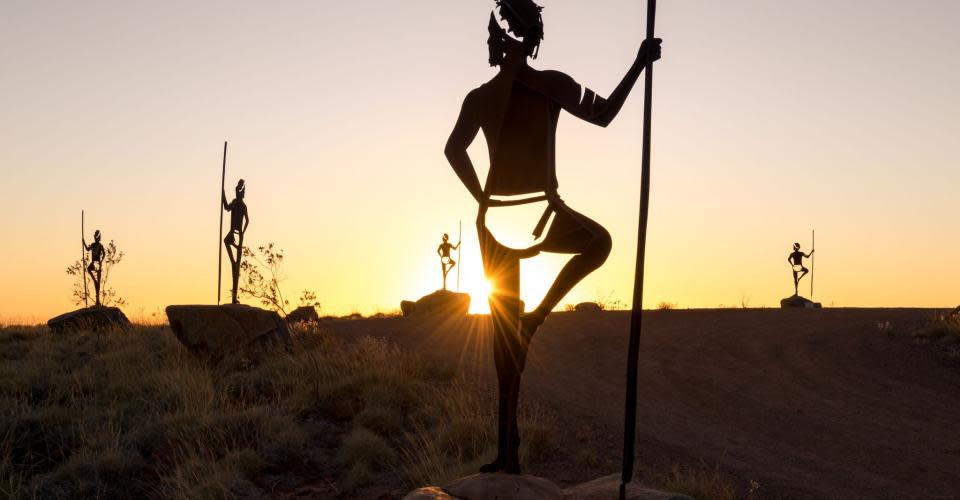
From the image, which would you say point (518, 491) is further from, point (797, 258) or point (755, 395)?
point (797, 258)

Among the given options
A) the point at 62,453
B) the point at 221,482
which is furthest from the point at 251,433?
the point at 62,453

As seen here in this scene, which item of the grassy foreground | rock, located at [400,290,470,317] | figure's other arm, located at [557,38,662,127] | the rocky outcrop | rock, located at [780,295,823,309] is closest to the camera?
the rocky outcrop

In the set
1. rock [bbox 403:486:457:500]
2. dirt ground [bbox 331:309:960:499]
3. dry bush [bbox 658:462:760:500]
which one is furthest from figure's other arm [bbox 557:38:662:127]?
dirt ground [bbox 331:309:960:499]

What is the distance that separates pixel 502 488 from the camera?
5816 mm

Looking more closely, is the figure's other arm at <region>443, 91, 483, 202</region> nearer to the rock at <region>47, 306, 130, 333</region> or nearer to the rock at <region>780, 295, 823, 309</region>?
the rock at <region>47, 306, 130, 333</region>

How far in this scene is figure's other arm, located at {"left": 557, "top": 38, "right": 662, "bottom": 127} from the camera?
5926 mm

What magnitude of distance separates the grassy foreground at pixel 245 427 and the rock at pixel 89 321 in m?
5.39

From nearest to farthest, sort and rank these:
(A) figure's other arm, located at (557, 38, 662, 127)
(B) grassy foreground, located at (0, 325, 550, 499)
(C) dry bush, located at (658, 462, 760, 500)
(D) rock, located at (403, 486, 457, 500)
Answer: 1. (D) rock, located at (403, 486, 457, 500)
2. (A) figure's other arm, located at (557, 38, 662, 127)
3. (C) dry bush, located at (658, 462, 760, 500)
4. (B) grassy foreground, located at (0, 325, 550, 499)

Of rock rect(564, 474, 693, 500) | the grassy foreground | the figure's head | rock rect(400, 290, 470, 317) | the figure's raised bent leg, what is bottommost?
the grassy foreground

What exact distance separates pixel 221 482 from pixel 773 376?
321 inches

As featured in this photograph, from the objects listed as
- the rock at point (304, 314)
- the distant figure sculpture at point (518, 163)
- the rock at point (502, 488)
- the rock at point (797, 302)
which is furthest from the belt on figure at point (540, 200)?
the rock at point (797, 302)

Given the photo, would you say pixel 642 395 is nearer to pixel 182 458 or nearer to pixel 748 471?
pixel 748 471

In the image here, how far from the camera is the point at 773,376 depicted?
12.7 m

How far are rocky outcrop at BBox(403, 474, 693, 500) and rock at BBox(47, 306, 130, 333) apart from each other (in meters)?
14.8
